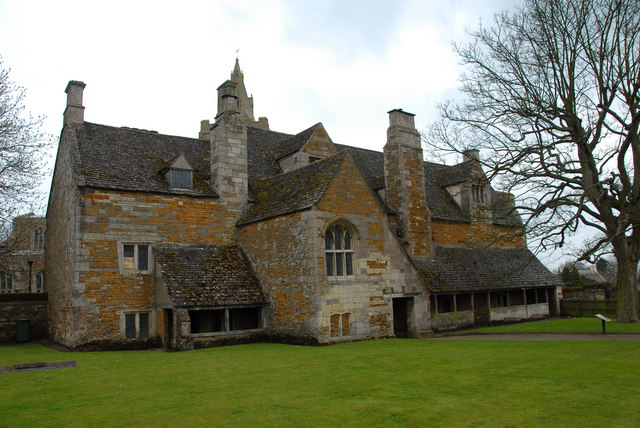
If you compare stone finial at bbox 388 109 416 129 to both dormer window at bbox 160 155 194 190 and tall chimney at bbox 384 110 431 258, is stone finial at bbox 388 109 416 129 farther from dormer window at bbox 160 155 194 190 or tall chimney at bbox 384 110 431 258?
dormer window at bbox 160 155 194 190

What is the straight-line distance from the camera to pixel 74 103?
2461 centimetres

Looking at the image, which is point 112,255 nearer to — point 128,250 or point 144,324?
point 128,250

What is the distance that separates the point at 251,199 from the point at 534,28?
15.2 metres

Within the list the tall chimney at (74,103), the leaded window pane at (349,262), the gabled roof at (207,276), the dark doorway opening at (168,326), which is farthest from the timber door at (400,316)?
the tall chimney at (74,103)

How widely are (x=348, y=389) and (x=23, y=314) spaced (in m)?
21.2

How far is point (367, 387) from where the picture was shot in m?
11.4

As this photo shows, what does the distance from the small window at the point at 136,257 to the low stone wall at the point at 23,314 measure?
7.80 metres

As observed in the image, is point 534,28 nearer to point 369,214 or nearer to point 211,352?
point 369,214

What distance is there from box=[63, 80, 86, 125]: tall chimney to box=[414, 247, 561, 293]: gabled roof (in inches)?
695

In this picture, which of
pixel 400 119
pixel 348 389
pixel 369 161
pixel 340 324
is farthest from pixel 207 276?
pixel 369 161

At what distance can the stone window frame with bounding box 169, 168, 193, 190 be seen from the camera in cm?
2361

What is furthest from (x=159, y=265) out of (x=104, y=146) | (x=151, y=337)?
(x=104, y=146)

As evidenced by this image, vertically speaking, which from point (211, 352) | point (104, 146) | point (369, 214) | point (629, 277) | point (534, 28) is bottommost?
point (211, 352)

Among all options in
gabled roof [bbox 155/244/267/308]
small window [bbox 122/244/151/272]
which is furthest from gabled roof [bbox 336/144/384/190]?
small window [bbox 122/244/151/272]
